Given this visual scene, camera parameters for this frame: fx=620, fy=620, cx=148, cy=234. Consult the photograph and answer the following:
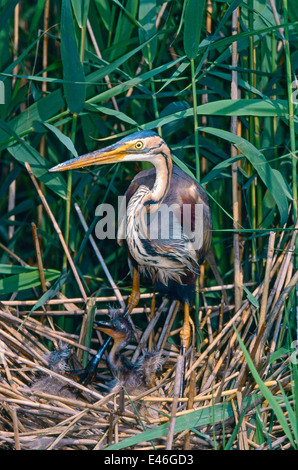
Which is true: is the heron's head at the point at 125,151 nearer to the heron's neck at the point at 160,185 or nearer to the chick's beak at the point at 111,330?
the heron's neck at the point at 160,185

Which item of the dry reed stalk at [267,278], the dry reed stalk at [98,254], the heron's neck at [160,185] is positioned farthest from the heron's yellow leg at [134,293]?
the dry reed stalk at [267,278]

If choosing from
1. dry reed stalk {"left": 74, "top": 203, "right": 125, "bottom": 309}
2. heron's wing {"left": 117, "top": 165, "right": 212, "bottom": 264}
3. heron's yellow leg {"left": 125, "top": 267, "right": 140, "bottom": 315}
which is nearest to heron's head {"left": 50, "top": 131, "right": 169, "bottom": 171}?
heron's wing {"left": 117, "top": 165, "right": 212, "bottom": 264}

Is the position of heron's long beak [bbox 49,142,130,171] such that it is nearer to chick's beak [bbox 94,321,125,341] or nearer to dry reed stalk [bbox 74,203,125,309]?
dry reed stalk [bbox 74,203,125,309]

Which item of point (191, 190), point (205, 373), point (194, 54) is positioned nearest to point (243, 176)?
point (191, 190)

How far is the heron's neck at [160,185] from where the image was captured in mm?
1900

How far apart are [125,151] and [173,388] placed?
0.76 metres

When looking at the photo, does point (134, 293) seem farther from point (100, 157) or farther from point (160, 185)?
point (100, 157)

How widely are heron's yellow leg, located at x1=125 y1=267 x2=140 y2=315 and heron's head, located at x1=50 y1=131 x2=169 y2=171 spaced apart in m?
0.48

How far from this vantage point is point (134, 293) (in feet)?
7.12

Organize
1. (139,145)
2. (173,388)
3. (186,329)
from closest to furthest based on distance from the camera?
1. (139,145)
2. (173,388)
3. (186,329)

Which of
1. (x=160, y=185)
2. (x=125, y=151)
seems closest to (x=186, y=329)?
(x=160, y=185)

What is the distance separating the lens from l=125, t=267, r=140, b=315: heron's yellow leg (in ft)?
7.09

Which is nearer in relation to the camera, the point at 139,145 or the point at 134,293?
the point at 139,145

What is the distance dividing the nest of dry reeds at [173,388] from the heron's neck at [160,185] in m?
0.38
